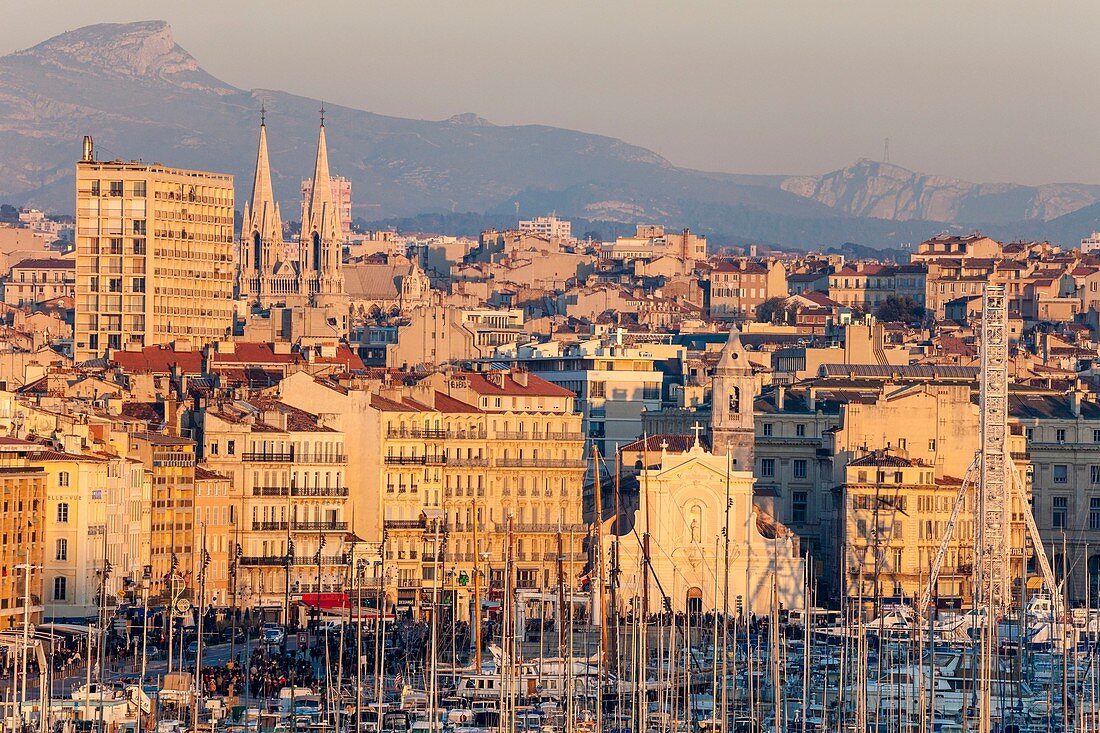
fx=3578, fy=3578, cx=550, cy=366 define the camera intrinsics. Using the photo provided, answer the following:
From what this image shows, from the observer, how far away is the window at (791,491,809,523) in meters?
112

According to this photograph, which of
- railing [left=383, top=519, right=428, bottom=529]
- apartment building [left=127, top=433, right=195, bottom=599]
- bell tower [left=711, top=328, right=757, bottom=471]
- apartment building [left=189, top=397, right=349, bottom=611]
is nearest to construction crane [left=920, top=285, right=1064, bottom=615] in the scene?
bell tower [left=711, top=328, right=757, bottom=471]

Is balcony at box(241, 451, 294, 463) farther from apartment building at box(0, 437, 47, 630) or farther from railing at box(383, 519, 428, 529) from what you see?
apartment building at box(0, 437, 47, 630)

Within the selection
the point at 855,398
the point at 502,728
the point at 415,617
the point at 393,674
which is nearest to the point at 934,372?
the point at 855,398

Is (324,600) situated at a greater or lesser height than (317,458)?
lesser

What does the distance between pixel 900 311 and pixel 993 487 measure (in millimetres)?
93255

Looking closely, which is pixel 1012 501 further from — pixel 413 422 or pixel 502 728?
pixel 502 728

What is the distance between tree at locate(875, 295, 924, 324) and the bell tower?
78.6m

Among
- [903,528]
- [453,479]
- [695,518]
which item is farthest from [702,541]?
[453,479]

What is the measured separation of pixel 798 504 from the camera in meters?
112

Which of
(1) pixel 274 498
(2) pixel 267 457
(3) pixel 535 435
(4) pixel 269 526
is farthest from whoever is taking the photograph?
(3) pixel 535 435

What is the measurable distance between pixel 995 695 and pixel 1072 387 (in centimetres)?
5676

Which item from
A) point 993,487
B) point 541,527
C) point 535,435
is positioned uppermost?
point 535,435

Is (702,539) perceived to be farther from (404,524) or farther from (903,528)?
(404,524)

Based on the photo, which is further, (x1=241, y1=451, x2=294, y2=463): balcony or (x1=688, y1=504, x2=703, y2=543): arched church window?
(x1=688, y1=504, x2=703, y2=543): arched church window
